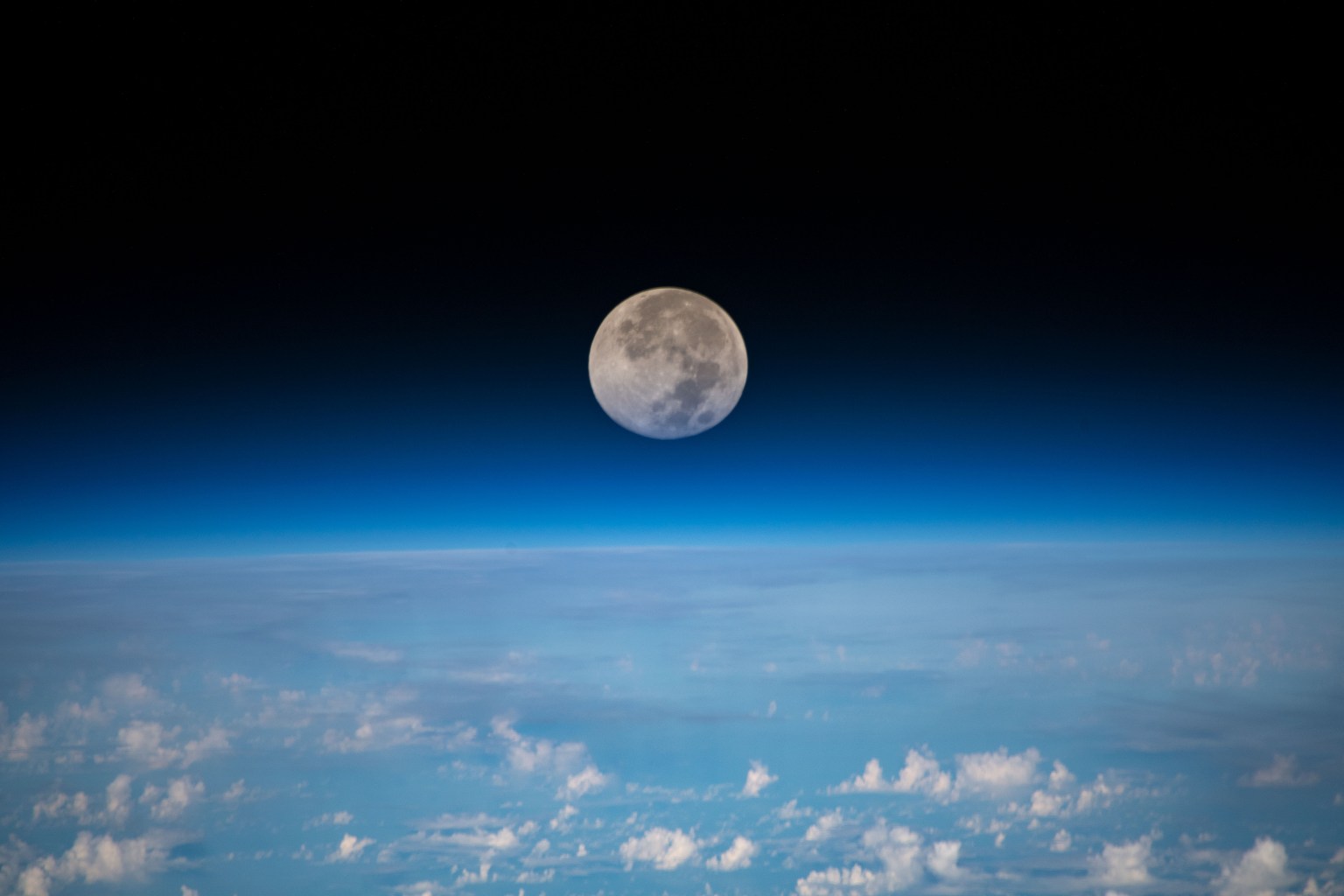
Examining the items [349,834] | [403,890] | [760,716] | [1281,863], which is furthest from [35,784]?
[1281,863]

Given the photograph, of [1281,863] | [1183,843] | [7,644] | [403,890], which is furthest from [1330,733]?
[7,644]

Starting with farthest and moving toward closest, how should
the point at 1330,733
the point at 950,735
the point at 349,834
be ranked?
the point at 950,735
the point at 349,834
the point at 1330,733

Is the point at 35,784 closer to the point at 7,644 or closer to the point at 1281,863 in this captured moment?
the point at 7,644

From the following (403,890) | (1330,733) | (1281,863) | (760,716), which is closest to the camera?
(1281,863)

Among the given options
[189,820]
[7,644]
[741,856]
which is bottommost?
[741,856]

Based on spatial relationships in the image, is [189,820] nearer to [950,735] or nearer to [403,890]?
Result: [403,890]

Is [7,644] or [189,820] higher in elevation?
[7,644]

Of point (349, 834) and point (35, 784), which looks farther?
point (349, 834)

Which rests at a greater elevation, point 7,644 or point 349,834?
point 7,644

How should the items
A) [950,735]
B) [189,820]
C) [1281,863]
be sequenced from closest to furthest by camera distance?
[1281,863] < [189,820] < [950,735]
